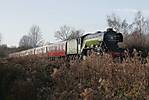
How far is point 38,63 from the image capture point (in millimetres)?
24172

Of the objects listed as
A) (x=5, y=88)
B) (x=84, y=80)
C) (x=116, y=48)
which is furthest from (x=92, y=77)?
(x=116, y=48)

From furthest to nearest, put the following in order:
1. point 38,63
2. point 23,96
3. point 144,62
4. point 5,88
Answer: point 38,63 → point 5,88 → point 23,96 → point 144,62

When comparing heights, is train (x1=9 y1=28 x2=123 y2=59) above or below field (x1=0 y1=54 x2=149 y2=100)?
above

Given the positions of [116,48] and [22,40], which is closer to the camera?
[116,48]

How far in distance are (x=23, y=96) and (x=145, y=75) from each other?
844 centimetres

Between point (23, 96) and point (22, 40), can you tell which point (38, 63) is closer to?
point (23, 96)

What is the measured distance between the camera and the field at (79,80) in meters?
14.0

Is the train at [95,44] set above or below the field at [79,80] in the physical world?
above

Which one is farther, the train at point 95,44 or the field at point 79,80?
the train at point 95,44

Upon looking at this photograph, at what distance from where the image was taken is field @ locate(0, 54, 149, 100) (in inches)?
552

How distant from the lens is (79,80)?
17625 mm

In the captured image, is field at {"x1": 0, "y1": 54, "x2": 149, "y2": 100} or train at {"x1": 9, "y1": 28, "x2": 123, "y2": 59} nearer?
field at {"x1": 0, "y1": 54, "x2": 149, "y2": 100}

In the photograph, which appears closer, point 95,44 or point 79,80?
point 79,80

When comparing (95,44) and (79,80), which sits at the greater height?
(95,44)
